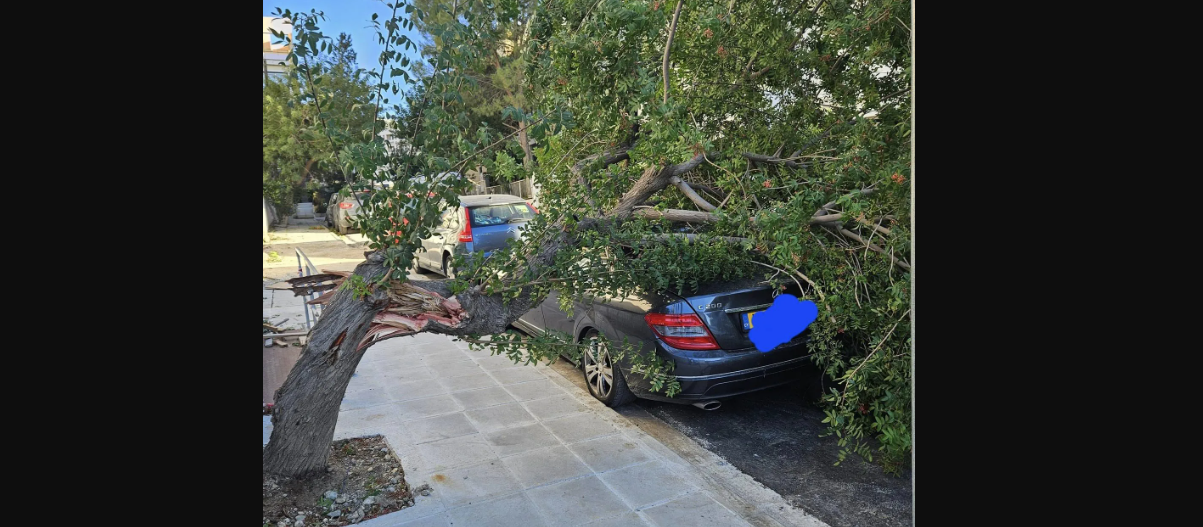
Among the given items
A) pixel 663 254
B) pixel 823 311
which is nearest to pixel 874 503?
pixel 823 311

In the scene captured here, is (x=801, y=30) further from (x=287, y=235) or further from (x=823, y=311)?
(x=287, y=235)

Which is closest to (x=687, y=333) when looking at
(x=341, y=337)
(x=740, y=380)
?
(x=740, y=380)

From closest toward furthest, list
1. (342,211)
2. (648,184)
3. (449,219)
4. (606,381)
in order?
1. (342,211)
2. (449,219)
3. (648,184)
4. (606,381)

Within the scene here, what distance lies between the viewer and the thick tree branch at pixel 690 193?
436cm

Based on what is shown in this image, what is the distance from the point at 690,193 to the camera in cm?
443

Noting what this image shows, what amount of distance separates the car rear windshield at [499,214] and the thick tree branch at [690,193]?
949 millimetres

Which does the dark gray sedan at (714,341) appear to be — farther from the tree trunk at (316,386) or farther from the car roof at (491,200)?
the tree trunk at (316,386)

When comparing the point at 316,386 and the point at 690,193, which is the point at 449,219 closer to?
the point at 316,386

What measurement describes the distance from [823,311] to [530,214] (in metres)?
1.81

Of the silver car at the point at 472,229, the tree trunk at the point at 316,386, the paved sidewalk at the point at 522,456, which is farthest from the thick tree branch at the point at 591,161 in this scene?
the paved sidewalk at the point at 522,456

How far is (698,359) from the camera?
4445 millimetres

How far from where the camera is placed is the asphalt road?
12.1 feet

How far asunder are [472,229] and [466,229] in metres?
0.07

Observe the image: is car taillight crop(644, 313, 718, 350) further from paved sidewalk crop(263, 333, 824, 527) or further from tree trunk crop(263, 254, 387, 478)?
tree trunk crop(263, 254, 387, 478)
